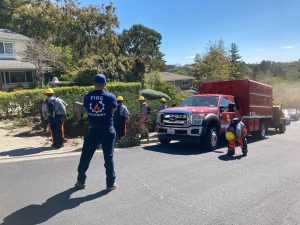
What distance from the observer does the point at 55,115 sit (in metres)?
10.3

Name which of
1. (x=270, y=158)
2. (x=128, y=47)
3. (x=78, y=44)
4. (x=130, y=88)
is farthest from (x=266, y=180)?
(x=128, y=47)

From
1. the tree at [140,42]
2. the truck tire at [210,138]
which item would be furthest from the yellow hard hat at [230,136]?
the tree at [140,42]

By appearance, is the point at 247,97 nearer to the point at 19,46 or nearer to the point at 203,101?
the point at 203,101

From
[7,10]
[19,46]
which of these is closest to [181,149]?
[19,46]

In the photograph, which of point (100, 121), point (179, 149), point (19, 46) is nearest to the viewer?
point (100, 121)

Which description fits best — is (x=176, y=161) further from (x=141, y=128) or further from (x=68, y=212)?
(x=68, y=212)

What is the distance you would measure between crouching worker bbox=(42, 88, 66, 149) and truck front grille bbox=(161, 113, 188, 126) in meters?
3.24

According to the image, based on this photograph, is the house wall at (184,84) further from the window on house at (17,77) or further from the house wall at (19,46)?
the window on house at (17,77)

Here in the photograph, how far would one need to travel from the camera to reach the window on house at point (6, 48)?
35.4 metres

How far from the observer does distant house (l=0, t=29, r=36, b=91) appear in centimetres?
3412

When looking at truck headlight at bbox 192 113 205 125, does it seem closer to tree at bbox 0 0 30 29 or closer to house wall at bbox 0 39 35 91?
house wall at bbox 0 39 35 91

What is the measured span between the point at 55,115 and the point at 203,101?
202 inches

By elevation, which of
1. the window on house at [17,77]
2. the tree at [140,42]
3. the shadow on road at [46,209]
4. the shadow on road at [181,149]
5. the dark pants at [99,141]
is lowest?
the shadow on road at [181,149]

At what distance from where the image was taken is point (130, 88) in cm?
1989
